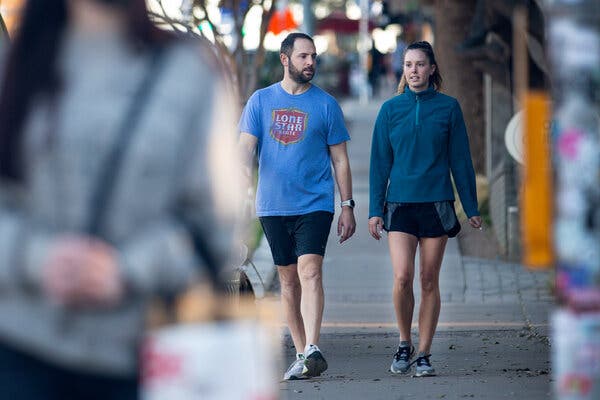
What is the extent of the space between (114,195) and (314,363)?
194 inches

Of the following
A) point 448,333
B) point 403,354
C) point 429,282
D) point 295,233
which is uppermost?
point 295,233

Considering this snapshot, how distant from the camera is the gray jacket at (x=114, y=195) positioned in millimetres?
3066

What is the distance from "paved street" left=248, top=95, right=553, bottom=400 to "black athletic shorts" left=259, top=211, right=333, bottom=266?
708 mm

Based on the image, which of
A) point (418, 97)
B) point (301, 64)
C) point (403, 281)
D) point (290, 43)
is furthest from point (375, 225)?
point (290, 43)

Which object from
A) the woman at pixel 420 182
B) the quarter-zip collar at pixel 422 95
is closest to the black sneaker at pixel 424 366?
the woman at pixel 420 182

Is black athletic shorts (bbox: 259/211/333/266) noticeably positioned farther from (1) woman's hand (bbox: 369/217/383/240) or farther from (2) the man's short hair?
(2) the man's short hair

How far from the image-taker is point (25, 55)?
10.6 ft

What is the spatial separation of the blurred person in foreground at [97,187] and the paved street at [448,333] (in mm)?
4317

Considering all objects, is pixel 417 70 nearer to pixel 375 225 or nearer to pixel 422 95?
pixel 422 95

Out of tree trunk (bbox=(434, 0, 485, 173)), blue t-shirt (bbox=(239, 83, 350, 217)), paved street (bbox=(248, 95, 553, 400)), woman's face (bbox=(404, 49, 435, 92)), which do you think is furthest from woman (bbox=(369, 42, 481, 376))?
tree trunk (bbox=(434, 0, 485, 173))

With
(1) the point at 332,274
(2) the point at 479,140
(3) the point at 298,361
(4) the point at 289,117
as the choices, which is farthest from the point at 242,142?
Result: (2) the point at 479,140

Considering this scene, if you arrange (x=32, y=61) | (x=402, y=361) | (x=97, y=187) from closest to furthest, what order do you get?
(x=97, y=187)
(x=32, y=61)
(x=402, y=361)

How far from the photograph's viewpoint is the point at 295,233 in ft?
26.6

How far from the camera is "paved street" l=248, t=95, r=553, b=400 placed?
766 cm
